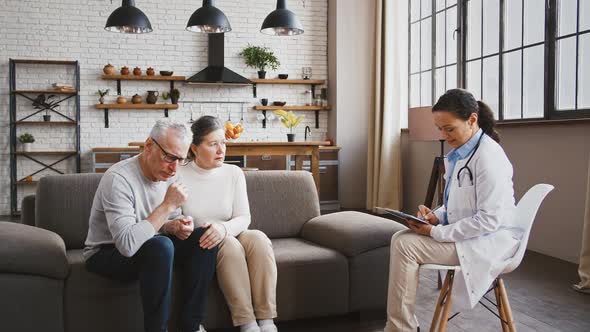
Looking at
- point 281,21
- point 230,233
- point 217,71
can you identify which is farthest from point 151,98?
point 230,233

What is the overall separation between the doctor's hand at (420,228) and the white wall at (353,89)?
542 centimetres

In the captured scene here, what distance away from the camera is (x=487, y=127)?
8.55 ft

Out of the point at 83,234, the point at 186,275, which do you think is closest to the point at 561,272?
the point at 186,275

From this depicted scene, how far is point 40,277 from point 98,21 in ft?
19.5

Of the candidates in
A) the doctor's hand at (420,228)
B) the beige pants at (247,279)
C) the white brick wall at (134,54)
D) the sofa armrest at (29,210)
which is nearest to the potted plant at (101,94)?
the white brick wall at (134,54)

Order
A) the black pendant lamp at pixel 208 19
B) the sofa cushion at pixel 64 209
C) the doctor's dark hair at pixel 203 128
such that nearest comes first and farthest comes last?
the doctor's dark hair at pixel 203 128 < the sofa cushion at pixel 64 209 < the black pendant lamp at pixel 208 19

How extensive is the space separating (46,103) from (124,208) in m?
5.82

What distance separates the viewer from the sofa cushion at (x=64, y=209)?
2973 millimetres

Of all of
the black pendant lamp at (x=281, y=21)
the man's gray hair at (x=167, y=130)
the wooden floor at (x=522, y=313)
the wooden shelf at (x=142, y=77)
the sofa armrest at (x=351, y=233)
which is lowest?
the wooden floor at (x=522, y=313)

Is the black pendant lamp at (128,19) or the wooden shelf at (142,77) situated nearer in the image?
the black pendant lamp at (128,19)

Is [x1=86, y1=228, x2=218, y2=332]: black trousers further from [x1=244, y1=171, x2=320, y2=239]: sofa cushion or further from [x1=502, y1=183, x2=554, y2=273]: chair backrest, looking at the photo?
[x1=502, y1=183, x2=554, y2=273]: chair backrest

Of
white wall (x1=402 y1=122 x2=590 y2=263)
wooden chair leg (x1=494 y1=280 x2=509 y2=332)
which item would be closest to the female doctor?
wooden chair leg (x1=494 y1=280 x2=509 y2=332)

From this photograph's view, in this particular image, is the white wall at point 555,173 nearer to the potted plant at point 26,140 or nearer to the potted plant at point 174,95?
the potted plant at point 174,95

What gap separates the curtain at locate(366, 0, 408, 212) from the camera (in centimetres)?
718
